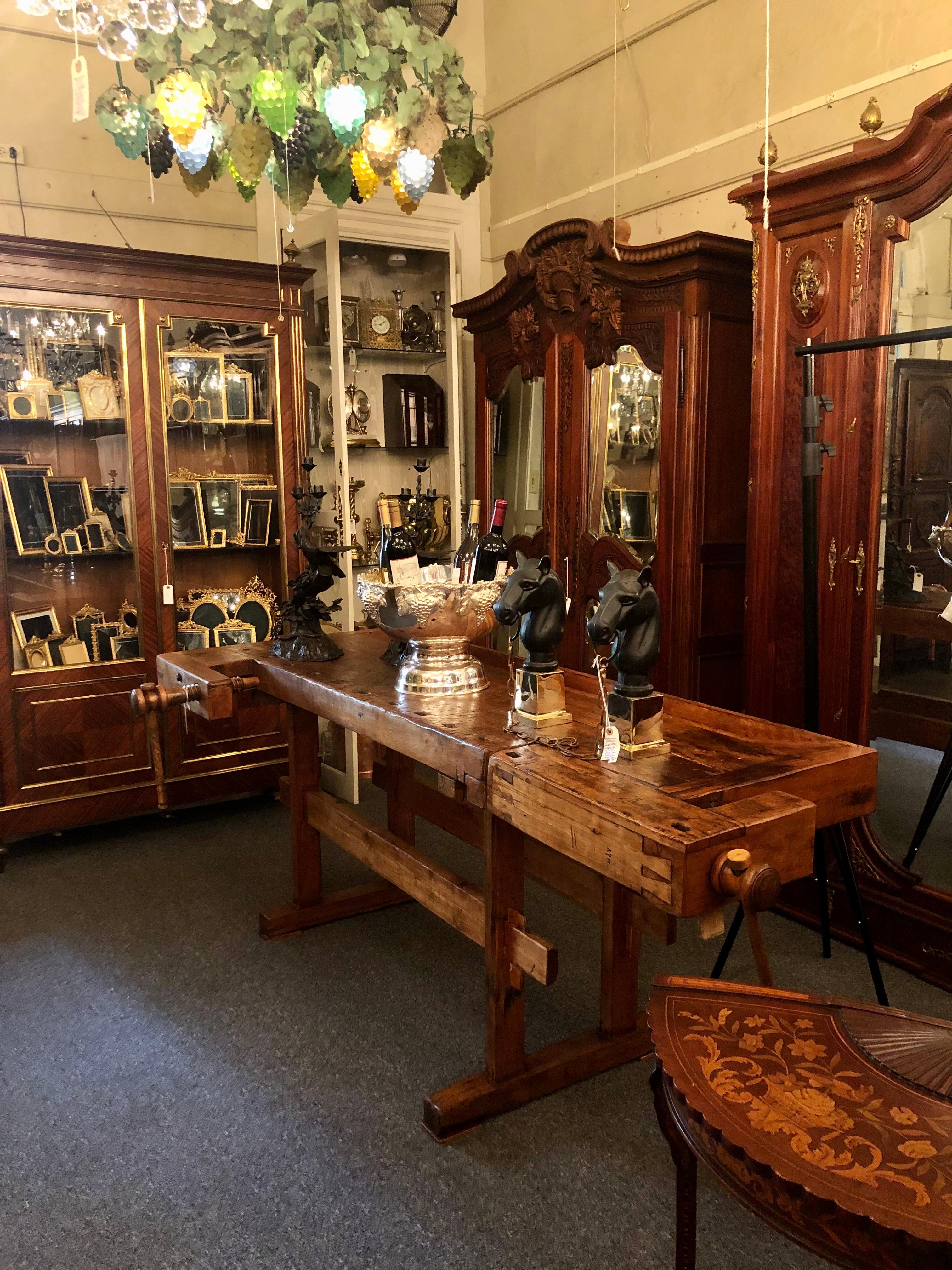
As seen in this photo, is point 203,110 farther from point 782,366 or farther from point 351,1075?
point 351,1075

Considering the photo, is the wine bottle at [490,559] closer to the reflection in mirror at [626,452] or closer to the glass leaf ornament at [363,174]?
the glass leaf ornament at [363,174]

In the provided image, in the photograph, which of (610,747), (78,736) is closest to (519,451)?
(78,736)

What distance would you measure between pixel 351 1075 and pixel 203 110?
2.24 m

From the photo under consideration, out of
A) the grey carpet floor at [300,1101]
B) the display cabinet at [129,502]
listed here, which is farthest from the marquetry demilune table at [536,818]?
the display cabinet at [129,502]

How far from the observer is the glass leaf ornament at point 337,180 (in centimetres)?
242

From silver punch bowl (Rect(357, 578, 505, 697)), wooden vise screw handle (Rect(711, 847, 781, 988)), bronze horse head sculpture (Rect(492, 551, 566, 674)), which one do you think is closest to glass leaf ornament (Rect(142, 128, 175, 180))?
silver punch bowl (Rect(357, 578, 505, 697))

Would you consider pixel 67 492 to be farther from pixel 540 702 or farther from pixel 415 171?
pixel 540 702

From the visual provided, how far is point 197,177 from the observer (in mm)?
2357

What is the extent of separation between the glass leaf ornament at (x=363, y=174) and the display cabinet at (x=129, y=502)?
5.01 feet

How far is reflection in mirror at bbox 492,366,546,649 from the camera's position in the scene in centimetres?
386

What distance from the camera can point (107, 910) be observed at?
3135 millimetres

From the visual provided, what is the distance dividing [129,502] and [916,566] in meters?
2.86

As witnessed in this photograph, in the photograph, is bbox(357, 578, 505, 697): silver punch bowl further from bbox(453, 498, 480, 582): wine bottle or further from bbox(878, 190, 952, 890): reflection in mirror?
bbox(878, 190, 952, 890): reflection in mirror

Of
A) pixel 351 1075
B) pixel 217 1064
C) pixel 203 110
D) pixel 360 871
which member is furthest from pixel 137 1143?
pixel 203 110
